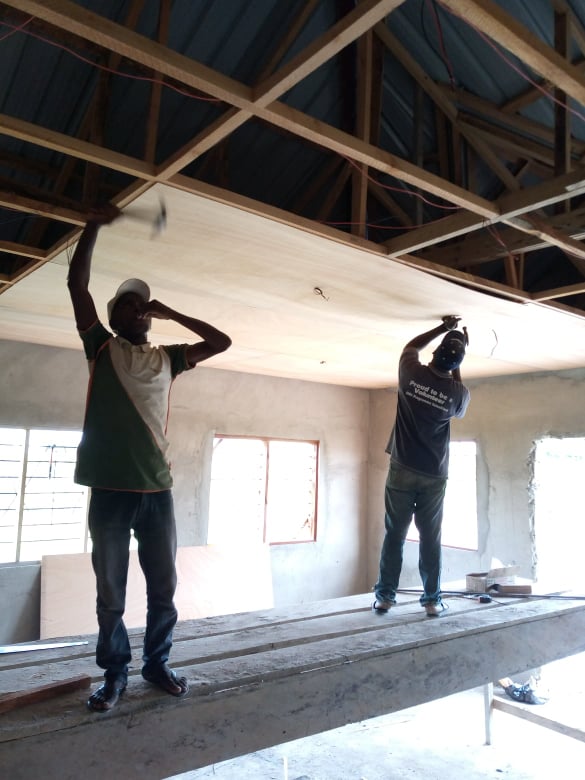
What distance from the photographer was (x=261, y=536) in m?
6.33

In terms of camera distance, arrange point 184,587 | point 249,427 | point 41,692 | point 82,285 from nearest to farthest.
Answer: point 41,692 → point 82,285 → point 184,587 → point 249,427

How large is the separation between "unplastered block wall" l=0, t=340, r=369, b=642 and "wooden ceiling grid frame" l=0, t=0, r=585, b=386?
6.19 ft

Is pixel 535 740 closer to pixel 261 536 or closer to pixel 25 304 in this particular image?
pixel 261 536

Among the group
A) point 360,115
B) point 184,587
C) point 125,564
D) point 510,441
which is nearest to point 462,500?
point 510,441

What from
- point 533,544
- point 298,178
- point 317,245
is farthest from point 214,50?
point 533,544

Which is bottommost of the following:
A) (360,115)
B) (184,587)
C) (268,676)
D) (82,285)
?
(184,587)

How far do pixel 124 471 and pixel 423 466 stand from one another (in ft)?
5.58

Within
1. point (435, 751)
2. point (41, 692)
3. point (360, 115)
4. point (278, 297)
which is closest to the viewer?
point (41, 692)

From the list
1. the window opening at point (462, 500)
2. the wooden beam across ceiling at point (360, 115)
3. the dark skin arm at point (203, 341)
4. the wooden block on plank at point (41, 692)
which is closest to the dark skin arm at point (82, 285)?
the dark skin arm at point (203, 341)

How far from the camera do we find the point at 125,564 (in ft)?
5.57

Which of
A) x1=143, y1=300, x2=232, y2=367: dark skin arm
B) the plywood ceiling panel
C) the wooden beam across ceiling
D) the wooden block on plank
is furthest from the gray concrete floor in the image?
the wooden beam across ceiling

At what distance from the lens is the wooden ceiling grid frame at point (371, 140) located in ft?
4.73

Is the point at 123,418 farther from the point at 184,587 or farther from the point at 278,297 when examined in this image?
the point at 184,587

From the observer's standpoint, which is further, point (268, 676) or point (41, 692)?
point (268, 676)
